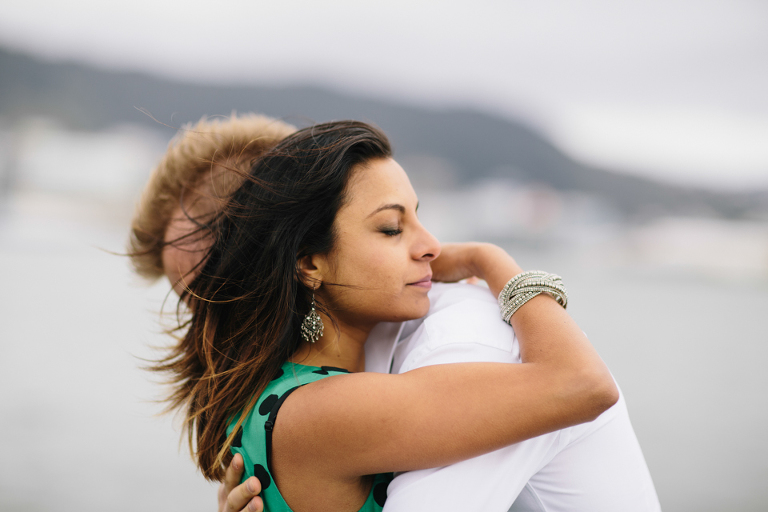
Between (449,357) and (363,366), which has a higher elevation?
(449,357)

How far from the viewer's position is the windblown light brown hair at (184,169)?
8.61 ft

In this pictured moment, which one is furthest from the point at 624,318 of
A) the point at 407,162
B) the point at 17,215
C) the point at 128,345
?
the point at 407,162

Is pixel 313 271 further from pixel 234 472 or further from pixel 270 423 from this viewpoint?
pixel 234 472

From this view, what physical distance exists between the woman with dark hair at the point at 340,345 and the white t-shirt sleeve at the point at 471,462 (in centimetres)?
6

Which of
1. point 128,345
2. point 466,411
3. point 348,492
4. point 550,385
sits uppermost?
point 550,385

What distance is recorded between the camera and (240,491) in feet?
5.07

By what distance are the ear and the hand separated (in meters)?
0.58

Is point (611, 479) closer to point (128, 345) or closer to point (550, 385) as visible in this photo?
point (550, 385)

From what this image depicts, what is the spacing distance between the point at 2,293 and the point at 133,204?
1302cm

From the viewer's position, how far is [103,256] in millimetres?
23141

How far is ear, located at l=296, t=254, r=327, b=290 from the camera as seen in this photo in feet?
5.72

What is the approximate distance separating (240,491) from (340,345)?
0.56 m

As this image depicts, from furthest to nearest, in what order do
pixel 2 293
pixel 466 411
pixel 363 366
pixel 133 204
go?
pixel 2 293 < pixel 133 204 < pixel 363 366 < pixel 466 411

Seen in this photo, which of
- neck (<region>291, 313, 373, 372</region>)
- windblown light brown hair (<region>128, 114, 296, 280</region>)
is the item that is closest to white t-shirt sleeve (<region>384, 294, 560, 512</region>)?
neck (<region>291, 313, 373, 372</region>)
